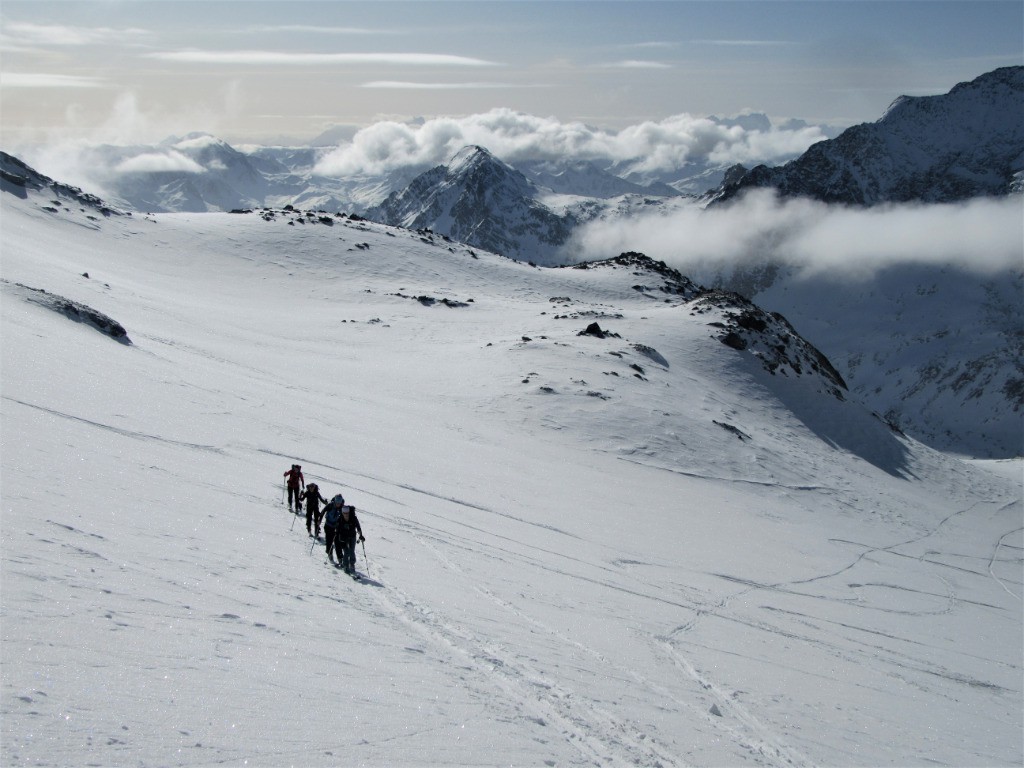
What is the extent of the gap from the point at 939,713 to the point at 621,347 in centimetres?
4090

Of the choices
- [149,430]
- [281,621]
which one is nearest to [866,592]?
[281,621]

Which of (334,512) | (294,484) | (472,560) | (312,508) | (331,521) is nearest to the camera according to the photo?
(331,521)

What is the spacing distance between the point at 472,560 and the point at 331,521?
423 centimetres

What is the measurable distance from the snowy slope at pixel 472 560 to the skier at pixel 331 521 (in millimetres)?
489

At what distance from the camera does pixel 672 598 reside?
20.4 metres

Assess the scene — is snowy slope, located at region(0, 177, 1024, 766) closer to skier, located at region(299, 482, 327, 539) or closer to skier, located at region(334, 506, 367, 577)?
skier, located at region(299, 482, 327, 539)

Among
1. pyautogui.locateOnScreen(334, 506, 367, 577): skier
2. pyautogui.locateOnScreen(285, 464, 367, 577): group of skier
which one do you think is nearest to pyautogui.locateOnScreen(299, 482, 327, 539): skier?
pyautogui.locateOnScreen(285, 464, 367, 577): group of skier

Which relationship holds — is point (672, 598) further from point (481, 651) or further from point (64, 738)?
point (64, 738)

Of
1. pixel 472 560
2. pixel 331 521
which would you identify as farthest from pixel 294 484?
pixel 472 560

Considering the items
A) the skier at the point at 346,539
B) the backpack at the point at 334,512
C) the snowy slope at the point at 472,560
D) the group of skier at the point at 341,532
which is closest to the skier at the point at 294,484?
the snowy slope at the point at 472,560

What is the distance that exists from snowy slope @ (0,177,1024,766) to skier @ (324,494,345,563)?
1.60 feet

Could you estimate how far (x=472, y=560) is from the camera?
1855 centimetres

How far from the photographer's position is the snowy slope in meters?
9.12

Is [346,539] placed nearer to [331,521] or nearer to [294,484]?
[331,521]
